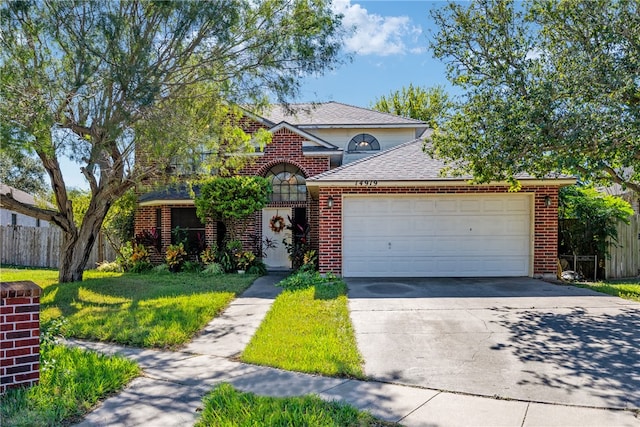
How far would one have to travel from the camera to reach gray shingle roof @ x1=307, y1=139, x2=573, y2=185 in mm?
10766

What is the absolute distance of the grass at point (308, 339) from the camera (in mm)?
4820

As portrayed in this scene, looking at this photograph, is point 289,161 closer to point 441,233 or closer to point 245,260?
point 245,260

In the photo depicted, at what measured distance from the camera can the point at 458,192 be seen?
36.6ft

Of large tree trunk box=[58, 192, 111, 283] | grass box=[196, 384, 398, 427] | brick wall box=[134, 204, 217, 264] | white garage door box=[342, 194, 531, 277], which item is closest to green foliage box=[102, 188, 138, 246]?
brick wall box=[134, 204, 217, 264]

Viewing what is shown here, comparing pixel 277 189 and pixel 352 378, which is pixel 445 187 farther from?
pixel 352 378

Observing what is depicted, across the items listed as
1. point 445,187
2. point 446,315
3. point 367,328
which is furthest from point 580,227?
point 367,328

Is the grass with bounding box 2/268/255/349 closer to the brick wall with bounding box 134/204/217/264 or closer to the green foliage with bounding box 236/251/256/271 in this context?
the green foliage with bounding box 236/251/256/271

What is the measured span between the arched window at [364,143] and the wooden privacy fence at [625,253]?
341 inches

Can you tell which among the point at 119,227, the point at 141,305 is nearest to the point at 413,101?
the point at 119,227

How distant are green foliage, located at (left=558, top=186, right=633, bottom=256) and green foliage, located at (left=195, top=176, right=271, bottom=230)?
30.1ft

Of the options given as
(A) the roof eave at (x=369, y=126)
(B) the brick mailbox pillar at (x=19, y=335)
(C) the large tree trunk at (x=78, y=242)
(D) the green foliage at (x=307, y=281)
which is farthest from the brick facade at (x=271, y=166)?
(B) the brick mailbox pillar at (x=19, y=335)

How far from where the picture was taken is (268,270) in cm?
1389

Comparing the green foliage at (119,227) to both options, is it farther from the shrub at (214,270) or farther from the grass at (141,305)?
the shrub at (214,270)

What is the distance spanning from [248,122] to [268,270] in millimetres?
5166
